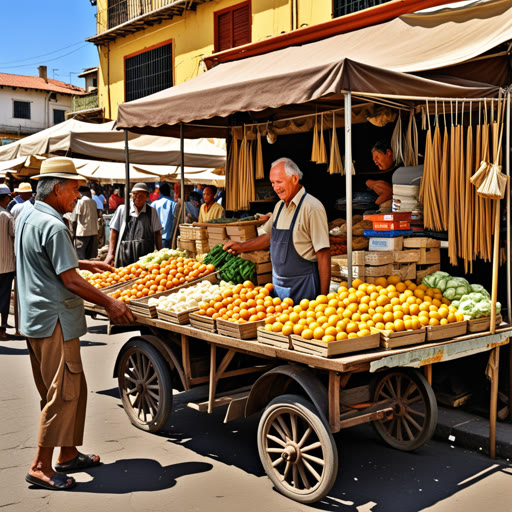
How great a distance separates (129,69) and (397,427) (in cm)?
1919

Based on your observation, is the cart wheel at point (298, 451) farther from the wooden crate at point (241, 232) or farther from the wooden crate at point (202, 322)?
the wooden crate at point (241, 232)

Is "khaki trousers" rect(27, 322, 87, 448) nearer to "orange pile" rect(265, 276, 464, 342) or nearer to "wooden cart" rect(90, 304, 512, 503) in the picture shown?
"wooden cart" rect(90, 304, 512, 503)

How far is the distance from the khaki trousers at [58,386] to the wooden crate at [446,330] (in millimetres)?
2450

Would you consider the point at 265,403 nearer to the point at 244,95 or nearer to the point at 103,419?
the point at 103,419

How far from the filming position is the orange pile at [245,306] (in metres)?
4.75

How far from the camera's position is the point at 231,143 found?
899 centimetres

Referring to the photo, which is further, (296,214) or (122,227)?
(122,227)

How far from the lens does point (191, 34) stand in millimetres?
18594

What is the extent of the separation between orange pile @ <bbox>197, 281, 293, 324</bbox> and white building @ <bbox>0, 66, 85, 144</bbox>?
51.0 meters

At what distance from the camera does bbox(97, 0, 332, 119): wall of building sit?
1470 cm

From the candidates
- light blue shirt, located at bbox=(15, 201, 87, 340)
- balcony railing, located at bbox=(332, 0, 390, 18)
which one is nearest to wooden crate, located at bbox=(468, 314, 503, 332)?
light blue shirt, located at bbox=(15, 201, 87, 340)

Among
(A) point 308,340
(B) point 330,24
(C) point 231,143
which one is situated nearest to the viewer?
(A) point 308,340

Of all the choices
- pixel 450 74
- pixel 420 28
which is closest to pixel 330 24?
pixel 420 28

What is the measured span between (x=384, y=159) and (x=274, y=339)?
11.3ft
